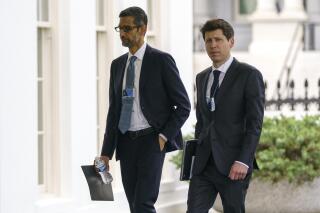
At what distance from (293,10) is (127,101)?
2594cm

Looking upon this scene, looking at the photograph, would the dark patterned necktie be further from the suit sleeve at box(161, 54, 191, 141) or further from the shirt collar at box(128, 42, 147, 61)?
the shirt collar at box(128, 42, 147, 61)

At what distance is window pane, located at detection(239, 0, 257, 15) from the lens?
38191 mm

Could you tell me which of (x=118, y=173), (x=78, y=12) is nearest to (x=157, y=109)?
(x=78, y=12)

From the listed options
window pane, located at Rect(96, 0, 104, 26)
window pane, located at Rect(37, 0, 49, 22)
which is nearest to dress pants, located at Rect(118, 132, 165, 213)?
window pane, located at Rect(37, 0, 49, 22)

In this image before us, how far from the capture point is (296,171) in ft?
44.8

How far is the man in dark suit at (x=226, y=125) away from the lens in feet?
30.4

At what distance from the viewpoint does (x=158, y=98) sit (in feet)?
32.7

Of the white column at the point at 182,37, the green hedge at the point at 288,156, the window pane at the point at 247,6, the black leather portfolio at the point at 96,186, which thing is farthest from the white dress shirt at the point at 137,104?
the window pane at the point at 247,6

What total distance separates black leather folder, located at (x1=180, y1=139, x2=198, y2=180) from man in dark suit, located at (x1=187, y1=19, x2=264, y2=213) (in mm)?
88

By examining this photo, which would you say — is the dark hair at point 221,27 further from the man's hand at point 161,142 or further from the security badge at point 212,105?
the man's hand at point 161,142

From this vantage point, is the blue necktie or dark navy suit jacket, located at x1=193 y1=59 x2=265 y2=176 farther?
the blue necktie

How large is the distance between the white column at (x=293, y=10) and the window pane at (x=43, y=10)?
23.0 meters
